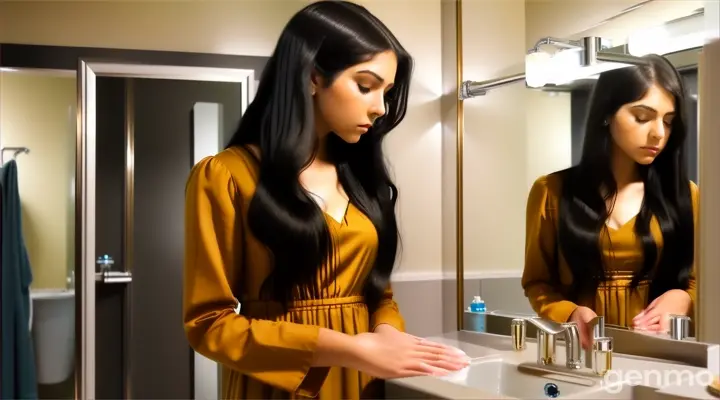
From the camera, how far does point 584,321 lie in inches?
58.2

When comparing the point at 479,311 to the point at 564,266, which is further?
the point at 479,311

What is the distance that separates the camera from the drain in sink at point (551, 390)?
4.43 ft

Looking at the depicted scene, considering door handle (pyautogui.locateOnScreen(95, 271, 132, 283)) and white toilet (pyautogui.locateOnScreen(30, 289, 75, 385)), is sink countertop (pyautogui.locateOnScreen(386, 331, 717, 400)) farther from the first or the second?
white toilet (pyautogui.locateOnScreen(30, 289, 75, 385))

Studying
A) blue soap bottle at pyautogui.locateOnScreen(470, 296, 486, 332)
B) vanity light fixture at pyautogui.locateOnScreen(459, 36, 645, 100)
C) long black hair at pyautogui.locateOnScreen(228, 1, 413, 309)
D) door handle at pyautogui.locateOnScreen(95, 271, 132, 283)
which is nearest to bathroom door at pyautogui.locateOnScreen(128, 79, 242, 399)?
door handle at pyautogui.locateOnScreen(95, 271, 132, 283)

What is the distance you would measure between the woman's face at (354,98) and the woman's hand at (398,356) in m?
0.38

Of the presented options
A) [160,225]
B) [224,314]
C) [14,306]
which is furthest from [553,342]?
[14,306]

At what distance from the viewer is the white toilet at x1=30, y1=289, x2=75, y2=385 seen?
10.5ft

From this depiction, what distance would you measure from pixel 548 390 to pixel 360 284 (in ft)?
1.44

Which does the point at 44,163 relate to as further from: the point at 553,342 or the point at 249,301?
the point at 553,342

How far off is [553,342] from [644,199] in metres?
0.35

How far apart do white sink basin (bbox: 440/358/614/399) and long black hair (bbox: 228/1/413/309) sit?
0.29 metres

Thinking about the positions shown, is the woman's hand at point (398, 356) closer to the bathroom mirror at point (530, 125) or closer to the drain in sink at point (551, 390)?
the drain in sink at point (551, 390)

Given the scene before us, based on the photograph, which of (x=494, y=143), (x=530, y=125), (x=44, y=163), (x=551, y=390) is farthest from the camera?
(x=44, y=163)

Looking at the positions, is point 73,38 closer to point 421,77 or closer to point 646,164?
point 421,77
